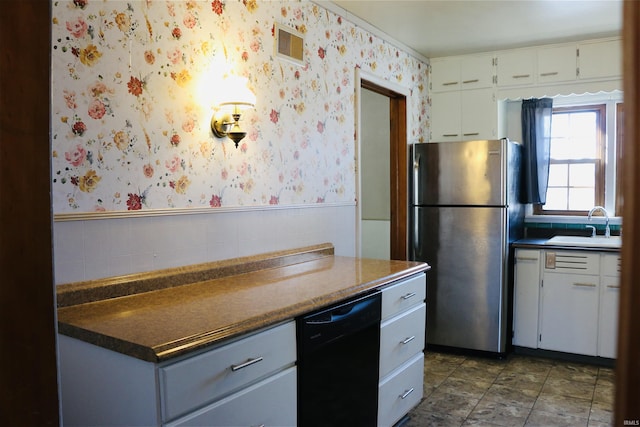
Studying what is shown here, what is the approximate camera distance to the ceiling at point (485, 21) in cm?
310

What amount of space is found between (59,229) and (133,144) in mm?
437

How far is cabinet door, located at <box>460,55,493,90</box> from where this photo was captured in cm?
418

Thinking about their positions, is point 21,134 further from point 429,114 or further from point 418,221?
point 429,114

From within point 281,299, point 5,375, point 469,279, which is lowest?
point 469,279

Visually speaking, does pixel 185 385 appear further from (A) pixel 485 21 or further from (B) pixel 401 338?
(A) pixel 485 21

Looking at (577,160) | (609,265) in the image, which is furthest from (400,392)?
(577,160)

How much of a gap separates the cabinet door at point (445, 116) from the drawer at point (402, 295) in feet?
6.74

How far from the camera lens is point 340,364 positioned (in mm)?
2035

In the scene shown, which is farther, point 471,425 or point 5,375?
point 471,425

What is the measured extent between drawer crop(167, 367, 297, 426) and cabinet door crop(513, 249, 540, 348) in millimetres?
2637

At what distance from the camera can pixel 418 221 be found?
13.2ft

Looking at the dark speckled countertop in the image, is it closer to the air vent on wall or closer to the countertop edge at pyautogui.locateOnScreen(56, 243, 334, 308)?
the countertop edge at pyautogui.locateOnScreen(56, 243, 334, 308)

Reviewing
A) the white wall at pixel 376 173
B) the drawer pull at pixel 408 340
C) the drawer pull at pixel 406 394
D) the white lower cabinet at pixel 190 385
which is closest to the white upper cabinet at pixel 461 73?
the white wall at pixel 376 173

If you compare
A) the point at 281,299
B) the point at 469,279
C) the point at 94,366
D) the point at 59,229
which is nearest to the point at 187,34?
the point at 59,229
